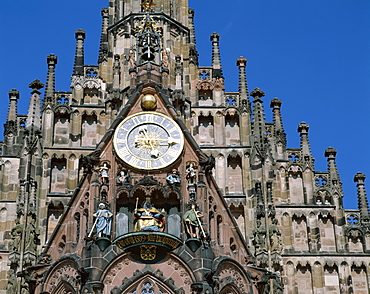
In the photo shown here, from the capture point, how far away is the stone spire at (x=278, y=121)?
26208mm

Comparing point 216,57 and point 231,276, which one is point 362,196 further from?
point 216,57

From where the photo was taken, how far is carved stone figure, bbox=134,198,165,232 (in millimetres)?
22928

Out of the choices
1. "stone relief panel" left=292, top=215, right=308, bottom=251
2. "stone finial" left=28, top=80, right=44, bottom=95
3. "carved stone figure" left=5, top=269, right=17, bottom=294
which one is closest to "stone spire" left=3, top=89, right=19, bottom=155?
"stone finial" left=28, top=80, right=44, bottom=95

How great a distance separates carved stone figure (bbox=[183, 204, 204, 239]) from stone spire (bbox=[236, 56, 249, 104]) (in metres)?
4.47

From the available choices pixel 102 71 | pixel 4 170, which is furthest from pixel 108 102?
pixel 4 170

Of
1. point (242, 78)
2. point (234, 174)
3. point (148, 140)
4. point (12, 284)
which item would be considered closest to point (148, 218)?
point (148, 140)

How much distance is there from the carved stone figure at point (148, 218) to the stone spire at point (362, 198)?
216 inches

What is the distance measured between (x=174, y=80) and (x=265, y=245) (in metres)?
5.30

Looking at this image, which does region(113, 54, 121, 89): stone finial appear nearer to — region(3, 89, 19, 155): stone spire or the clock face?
the clock face

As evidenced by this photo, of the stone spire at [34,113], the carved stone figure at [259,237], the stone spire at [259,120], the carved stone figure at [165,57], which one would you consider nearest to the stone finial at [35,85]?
the stone spire at [34,113]

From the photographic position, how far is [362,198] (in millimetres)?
26000

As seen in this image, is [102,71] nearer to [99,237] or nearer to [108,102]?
[108,102]

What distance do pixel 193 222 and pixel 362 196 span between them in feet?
17.8

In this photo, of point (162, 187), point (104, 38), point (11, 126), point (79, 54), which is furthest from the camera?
point (104, 38)
